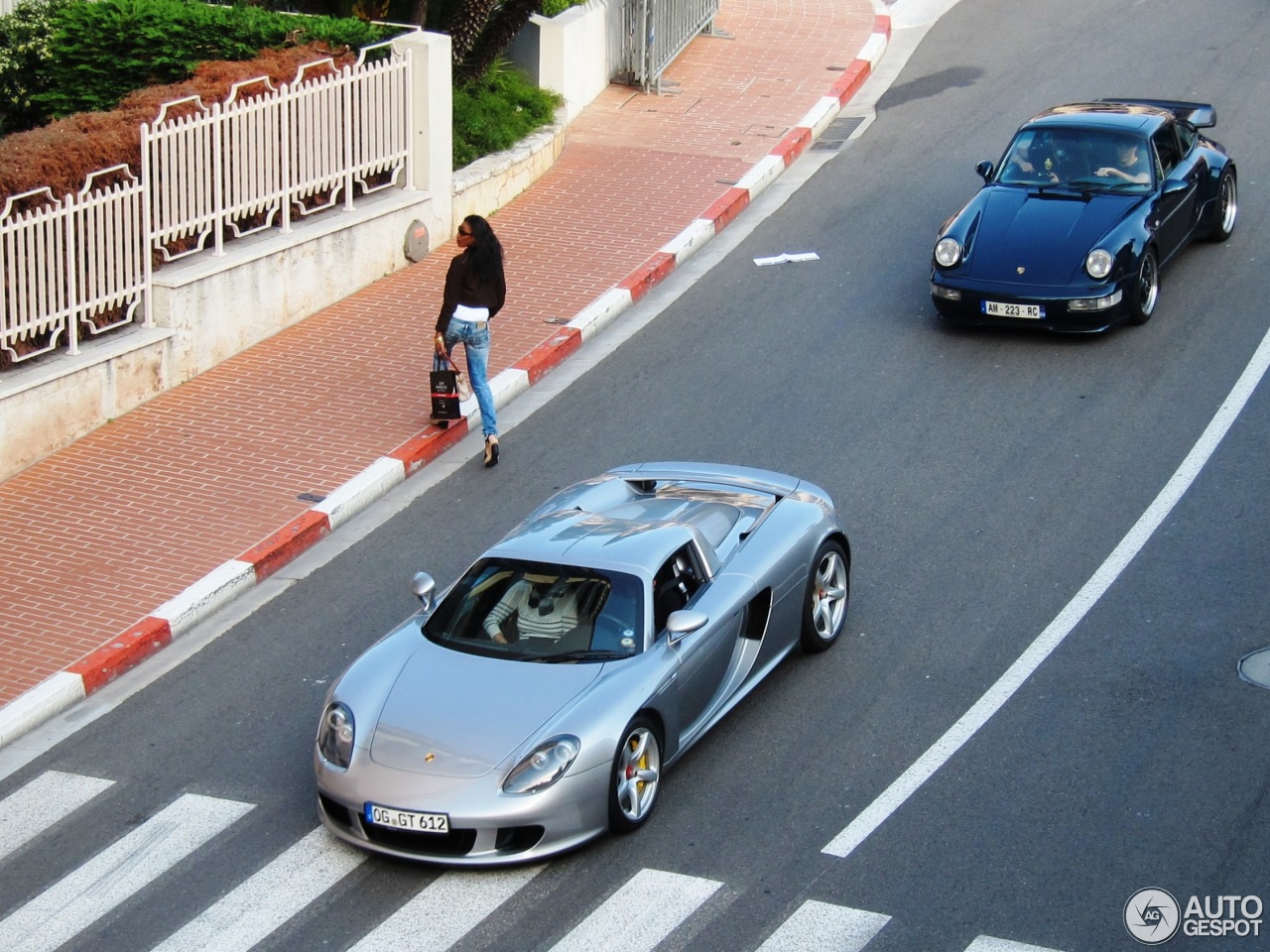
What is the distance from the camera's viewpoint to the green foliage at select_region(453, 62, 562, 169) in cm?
1798

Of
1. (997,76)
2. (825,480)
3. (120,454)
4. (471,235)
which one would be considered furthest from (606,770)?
(997,76)

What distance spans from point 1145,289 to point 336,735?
888 cm

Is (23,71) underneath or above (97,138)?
underneath

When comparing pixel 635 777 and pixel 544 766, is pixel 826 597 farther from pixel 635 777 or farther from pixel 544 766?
pixel 544 766

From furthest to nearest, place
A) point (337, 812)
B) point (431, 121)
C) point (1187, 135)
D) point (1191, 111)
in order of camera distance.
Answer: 1. point (431, 121)
2. point (1191, 111)
3. point (1187, 135)
4. point (337, 812)

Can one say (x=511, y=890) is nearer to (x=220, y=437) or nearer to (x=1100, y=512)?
(x=1100, y=512)

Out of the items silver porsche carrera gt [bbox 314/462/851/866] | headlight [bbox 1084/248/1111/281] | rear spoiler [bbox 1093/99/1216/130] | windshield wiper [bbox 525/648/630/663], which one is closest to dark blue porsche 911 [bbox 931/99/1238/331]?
headlight [bbox 1084/248/1111/281]

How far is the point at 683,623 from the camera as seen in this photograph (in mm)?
8305

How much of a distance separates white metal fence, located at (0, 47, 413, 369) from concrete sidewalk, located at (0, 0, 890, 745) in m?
0.95

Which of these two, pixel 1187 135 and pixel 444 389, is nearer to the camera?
pixel 444 389

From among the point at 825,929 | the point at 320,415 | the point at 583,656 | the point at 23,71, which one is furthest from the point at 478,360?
the point at 23,71

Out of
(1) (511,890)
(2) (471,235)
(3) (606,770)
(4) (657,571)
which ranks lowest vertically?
(1) (511,890)

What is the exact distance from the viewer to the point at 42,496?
12125 millimetres

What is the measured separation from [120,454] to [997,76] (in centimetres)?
1304
